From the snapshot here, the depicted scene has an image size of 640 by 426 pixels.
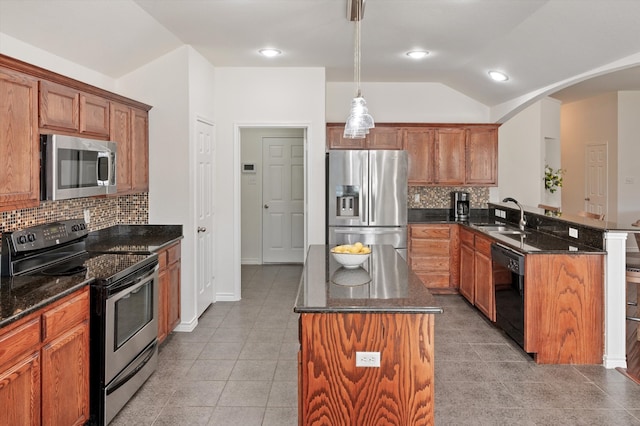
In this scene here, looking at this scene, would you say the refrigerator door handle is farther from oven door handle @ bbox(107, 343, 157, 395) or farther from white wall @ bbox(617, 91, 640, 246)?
white wall @ bbox(617, 91, 640, 246)

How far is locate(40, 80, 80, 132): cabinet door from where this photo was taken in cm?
288

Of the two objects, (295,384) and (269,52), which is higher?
(269,52)

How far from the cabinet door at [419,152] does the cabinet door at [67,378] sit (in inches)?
170

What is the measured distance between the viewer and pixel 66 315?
2.44 meters

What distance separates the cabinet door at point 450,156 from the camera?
6027mm

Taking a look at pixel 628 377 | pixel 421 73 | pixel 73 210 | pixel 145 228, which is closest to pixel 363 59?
pixel 421 73

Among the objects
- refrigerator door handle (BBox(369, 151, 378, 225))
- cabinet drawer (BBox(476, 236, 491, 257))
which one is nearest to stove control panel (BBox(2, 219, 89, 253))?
refrigerator door handle (BBox(369, 151, 378, 225))

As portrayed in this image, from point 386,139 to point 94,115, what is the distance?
3529 millimetres

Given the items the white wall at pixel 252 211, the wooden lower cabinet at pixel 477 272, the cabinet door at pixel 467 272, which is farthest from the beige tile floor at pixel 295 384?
the white wall at pixel 252 211

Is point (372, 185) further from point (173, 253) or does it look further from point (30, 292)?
point (30, 292)

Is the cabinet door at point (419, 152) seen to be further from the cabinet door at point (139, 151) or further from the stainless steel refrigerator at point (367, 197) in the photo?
the cabinet door at point (139, 151)

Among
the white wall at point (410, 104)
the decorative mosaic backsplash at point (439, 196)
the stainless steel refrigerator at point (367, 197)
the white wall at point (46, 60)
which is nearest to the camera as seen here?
the white wall at point (46, 60)

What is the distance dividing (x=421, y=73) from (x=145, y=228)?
139 inches

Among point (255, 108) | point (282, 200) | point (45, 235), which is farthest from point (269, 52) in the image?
point (282, 200)
